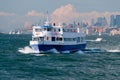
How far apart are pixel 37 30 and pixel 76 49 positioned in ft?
38.9

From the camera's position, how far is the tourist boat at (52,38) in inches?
3713

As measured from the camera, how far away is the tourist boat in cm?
9431

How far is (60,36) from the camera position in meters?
97.8

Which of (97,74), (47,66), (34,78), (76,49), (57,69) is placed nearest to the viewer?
(34,78)

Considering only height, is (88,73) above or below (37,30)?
below

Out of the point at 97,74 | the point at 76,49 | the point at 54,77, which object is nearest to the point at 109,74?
the point at 97,74

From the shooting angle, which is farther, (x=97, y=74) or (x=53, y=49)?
(x=53, y=49)

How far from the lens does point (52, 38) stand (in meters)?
96.6

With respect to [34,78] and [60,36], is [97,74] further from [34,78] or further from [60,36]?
[60,36]

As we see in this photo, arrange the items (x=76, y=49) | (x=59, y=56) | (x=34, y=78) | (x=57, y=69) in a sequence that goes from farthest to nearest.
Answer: (x=76, y=49) < (x=59, y=56) < (x=57, y=69) < (x=34, y=78)

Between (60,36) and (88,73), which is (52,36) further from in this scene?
(88,73)

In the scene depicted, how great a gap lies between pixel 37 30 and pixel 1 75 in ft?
134

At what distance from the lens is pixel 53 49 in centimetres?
9650

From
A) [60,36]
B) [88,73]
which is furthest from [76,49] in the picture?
[88,73]
